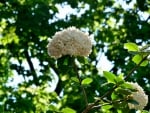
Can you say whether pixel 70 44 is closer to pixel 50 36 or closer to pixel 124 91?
pixel 124 91

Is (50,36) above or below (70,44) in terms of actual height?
above

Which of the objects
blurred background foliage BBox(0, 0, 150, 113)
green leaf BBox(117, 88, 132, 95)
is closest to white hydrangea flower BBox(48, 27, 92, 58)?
green leaf BBox(117, 88, 132, 95)

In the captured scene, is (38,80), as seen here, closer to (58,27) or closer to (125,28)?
(58,27)

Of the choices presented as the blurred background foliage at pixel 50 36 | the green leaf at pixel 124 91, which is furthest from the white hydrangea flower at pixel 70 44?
the blurred background foliage at pixel 50 36

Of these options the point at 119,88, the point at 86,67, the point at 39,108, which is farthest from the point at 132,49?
the point at 86,67

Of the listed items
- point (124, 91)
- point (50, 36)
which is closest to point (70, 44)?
point (124, 91)

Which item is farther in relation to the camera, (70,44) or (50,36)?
(50,36)
